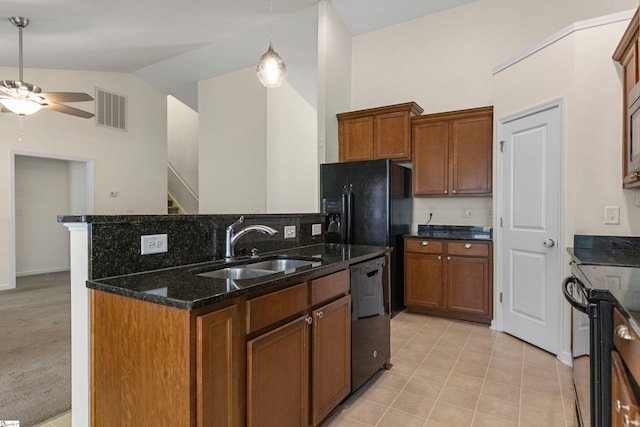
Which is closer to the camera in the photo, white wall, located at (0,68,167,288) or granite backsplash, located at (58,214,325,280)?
granite backsplash, located at (58,214,325,280)

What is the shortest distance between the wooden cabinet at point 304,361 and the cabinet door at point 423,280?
1.95 m

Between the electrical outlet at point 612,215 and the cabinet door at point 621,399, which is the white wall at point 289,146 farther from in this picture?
the cabinet door at point 621,399

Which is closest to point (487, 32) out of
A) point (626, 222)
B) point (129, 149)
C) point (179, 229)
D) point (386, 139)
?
point (386, 139)

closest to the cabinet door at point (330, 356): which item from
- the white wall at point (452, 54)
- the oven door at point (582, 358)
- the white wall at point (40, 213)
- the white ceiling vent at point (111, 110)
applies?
the oven door at point (582, 358)

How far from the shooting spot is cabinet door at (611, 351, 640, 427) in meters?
0.85

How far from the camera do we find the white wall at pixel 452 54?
3.68 m

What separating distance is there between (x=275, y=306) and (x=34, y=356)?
2506mm

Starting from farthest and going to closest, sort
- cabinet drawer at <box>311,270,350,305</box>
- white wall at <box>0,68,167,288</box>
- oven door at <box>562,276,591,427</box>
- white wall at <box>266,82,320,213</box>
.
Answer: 1. white wall at <box>266,82,320,213</box>
2. white wall at <box>0,68,167,288</box>
3. cabinet drawer at <box>311,270,350,305</box>
4. oven door at <box>562,276,591,427</box>

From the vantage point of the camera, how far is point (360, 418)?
1.93 metres

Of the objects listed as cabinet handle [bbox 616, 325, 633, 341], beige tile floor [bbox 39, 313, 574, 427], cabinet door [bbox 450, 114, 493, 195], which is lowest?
beige tile floor [bbox 39, 313, 574, 427]

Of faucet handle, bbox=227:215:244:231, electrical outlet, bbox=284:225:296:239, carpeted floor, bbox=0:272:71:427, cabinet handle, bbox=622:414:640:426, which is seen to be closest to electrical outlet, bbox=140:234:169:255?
faucet handle, bbox=227:215:244:231

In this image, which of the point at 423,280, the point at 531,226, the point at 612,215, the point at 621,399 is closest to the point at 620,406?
the point at 621,399

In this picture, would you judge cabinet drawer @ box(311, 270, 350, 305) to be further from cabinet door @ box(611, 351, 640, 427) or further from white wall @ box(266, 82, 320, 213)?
white wall @ box(266, 82, 320, 213)

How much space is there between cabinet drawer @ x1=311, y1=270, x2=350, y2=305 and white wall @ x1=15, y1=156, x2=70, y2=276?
21.6 feet
